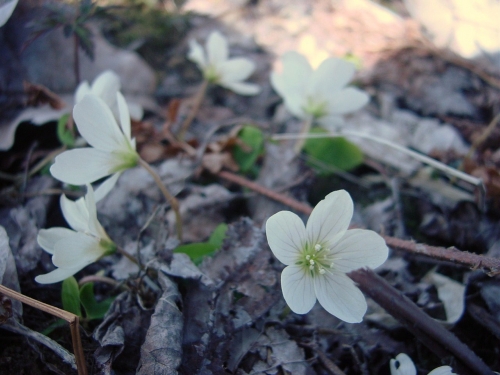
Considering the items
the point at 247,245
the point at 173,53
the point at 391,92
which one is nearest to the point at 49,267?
the point at 247,245

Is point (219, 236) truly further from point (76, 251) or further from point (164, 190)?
point (76, 251)

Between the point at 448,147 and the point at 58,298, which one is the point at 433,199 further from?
the point at 58,298

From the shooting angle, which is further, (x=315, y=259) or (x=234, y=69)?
(x=234, y=69)

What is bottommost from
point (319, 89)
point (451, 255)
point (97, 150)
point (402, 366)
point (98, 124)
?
point (402, 366)

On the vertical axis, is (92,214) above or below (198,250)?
above

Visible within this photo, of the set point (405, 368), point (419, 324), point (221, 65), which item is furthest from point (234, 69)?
point (405, 368)

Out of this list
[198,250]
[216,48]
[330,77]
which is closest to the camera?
[198,250]
